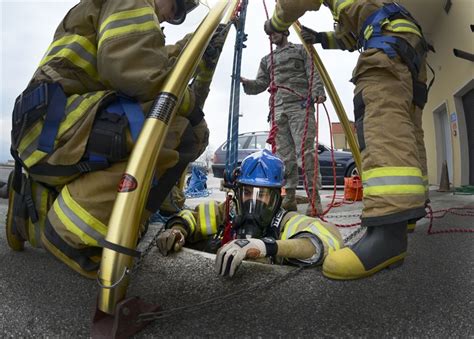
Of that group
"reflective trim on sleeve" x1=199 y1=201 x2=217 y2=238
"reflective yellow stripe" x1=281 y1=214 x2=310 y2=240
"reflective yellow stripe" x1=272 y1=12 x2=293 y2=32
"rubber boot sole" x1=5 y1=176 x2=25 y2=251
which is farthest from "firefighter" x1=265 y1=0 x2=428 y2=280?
"rubber boot sole" x1=5 y1=176 x2=25 y2=251

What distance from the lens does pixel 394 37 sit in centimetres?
169

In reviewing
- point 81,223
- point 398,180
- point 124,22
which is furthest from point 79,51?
point 398,180

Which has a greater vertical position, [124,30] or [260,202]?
[124,30]

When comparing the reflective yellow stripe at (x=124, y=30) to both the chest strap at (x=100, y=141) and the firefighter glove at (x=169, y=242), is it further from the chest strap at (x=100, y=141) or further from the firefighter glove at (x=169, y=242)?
the firefighter glove at (x=169, y=242)

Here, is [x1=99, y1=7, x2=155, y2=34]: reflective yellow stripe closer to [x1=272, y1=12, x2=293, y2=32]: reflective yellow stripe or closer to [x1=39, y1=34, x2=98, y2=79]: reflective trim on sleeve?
[x1=39, y1=34, x2=98, y2=79]: reflective trim on sleeve

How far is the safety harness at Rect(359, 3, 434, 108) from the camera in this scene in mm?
1661

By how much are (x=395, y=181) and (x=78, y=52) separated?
55.7 inches

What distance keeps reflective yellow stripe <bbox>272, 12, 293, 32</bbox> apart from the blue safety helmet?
929mm

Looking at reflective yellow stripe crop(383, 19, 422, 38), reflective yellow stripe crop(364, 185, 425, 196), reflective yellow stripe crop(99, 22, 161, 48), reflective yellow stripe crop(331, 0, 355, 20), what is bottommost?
reflective yellow stripe crop(364, 185, 425, 196)

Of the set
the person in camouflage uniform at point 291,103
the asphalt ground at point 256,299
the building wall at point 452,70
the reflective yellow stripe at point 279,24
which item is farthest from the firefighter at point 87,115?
the building wall at point 452,70

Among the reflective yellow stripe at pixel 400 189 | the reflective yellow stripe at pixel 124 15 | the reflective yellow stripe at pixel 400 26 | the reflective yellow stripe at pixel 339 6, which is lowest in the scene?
the reflective yellow stripe at pixel 400 189

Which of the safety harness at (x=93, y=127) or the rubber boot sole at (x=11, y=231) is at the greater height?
the safety harness at (x=93, y=127)

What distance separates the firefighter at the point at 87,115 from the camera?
1286mm

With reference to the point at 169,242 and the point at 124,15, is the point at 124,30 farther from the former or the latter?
the point at 169,242
